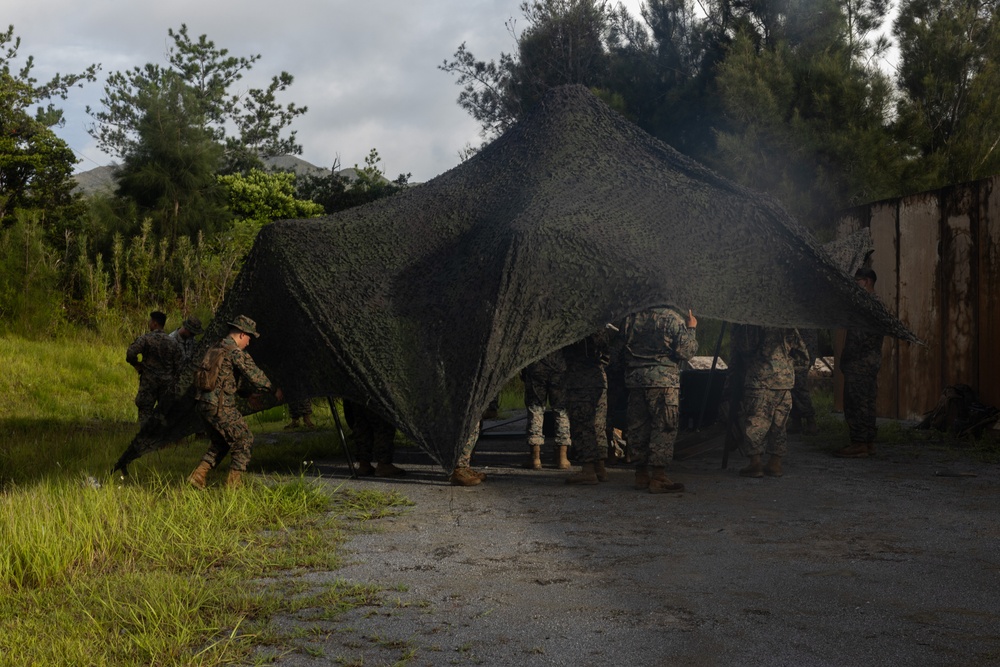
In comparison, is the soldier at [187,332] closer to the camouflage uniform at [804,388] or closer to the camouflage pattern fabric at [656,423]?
the camouflage pattern fabric at [656,423]

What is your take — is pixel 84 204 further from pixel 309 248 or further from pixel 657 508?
pixel 657 508

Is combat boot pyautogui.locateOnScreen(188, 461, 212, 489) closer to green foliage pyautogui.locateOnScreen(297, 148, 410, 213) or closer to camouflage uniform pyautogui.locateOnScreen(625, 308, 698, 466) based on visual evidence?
camouflage uniform pyautogui.locateOnScreen(625, 308, 698, 466)

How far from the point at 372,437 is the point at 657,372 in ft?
9.70

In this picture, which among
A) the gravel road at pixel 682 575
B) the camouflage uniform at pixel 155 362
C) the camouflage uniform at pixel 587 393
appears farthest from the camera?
the camouflage uniform at pixel 155 362

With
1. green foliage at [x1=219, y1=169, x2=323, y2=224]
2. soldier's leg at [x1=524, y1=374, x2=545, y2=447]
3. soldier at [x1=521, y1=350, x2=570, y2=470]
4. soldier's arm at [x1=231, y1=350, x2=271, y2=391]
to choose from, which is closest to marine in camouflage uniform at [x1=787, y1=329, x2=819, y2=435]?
soldier at [x1=521, y1=350, x2=570, y2=470]

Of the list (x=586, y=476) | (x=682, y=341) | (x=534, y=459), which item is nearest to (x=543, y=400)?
(x=534, y=459)

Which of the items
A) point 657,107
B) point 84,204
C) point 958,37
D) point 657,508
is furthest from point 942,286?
point 84,204

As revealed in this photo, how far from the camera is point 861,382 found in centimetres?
987

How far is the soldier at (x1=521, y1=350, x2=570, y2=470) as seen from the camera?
9.56 meters

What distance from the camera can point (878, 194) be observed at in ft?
70.6

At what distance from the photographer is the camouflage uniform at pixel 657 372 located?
7922mm

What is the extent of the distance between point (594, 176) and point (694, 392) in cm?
304

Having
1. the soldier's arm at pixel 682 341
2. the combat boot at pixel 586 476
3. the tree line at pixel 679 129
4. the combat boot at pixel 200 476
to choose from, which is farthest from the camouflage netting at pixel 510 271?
the tree line at pixel 679 129

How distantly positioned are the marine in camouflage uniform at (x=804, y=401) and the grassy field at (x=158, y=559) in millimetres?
5715
